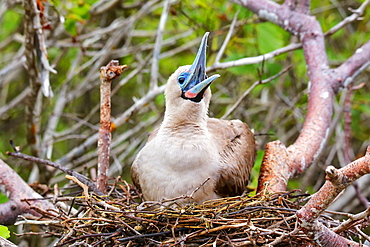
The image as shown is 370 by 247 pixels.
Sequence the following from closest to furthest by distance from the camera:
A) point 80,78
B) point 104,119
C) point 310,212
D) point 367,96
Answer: point 310,212 → point 104,119 → point 367,96 → point 80,78

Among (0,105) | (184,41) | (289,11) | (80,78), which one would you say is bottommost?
(0,105)

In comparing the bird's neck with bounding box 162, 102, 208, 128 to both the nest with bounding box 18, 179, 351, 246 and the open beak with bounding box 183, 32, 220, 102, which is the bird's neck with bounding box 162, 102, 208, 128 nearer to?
the open beak with bounding box 183, 32, 220, 102

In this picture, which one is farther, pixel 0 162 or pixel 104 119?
pixel 0 162

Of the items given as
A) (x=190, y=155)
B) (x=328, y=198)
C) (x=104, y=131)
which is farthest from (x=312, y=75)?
(x=328, y=198)

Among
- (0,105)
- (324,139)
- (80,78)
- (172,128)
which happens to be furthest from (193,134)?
(0,105)

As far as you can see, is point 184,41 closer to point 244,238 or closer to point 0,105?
point 0,105

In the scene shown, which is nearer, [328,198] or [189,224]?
[328,198]

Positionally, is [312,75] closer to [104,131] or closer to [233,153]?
[233,153]

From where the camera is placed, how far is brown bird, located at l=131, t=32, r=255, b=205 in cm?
364

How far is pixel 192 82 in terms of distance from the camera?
388 centimetres

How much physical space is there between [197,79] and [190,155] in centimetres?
63

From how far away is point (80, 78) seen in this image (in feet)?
25.6

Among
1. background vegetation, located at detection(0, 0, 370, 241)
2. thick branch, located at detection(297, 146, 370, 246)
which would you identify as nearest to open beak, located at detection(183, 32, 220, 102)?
background vegetation, located at detection(0, 0, 370, 241)

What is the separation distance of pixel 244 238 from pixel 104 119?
4.74 ft
